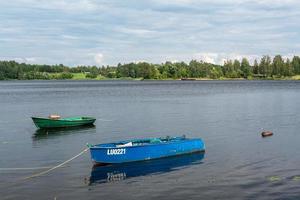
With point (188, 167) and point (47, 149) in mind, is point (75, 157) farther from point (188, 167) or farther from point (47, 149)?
point (188, 167)

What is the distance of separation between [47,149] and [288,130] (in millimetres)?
28366

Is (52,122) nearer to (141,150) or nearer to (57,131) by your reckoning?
(57,131)

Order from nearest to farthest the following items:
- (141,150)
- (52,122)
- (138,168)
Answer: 1. (138,168)
2. (141,150)
3. (52,122)

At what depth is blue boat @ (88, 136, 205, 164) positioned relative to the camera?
116 feet

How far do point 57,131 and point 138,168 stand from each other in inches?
1031

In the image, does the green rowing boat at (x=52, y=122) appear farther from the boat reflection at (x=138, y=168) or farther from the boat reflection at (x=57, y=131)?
the boat reflection at (x=138, y=168)

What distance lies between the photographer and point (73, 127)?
61.1 metres

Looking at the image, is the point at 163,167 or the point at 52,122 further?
the point at 52,122

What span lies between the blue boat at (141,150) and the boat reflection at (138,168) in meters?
0.46

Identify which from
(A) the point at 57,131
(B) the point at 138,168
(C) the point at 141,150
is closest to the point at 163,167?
(B) the point at 138,168

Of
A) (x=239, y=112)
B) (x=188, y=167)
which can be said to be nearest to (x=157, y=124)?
(x=239, y=112)

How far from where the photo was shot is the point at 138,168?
113 ft

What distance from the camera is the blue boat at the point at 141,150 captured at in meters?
35.2

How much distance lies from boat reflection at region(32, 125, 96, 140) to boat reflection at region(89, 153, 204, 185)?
20288 millimetres
